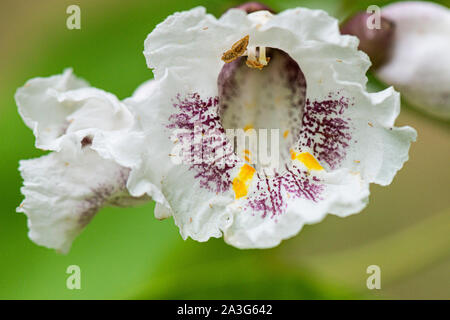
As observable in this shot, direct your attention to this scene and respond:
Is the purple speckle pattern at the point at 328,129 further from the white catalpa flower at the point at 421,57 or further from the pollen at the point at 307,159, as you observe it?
the white catalpa flower at the point at 421,57

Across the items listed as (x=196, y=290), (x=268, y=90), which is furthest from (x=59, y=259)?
(x=268, y=90)

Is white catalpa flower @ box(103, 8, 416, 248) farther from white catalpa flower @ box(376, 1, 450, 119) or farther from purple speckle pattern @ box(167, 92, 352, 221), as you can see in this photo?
white catalpa flower @ box(376, 1, 450, 119)

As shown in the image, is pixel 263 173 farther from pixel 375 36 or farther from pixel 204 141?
pixel 375 36

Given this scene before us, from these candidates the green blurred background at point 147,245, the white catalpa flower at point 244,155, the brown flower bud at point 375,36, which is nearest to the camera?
the white catalpa flower at point 244,155

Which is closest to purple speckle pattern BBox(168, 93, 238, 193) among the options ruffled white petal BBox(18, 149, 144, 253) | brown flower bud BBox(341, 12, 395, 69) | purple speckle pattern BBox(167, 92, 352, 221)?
purple speckle pattern BBox(167, 92, 352, 221)

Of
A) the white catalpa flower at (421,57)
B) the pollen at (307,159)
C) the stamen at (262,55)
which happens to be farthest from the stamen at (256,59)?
the white catalpa flower at (421,57)

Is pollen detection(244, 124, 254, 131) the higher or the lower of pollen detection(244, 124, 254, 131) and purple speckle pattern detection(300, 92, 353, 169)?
the higher

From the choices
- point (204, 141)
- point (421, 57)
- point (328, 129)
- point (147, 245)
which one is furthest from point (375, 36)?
point (147, 245)
